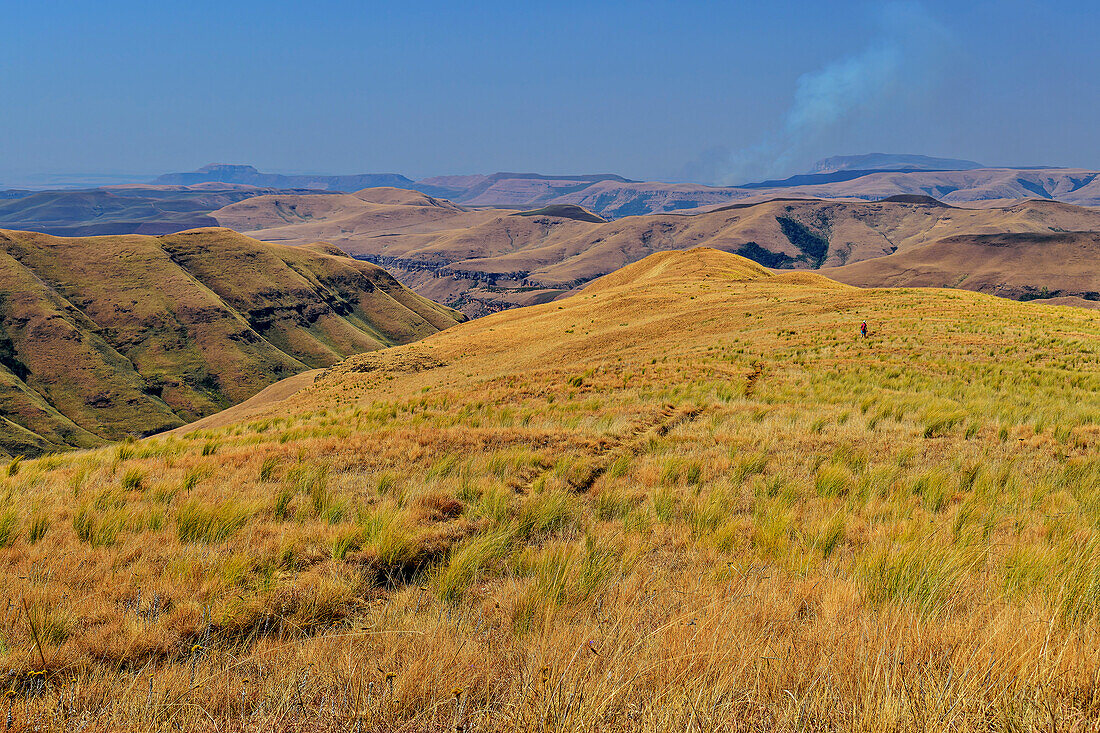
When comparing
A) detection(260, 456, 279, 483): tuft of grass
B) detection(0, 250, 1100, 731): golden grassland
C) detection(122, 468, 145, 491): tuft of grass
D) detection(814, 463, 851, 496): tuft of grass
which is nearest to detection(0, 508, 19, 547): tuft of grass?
detection(0, 250, 1100, 731): golden grassland

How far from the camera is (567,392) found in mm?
18312

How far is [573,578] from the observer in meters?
4.20

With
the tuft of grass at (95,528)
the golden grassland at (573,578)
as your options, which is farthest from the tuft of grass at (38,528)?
the tuft of grass at (95,528)

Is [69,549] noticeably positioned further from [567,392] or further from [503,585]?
[567,392]

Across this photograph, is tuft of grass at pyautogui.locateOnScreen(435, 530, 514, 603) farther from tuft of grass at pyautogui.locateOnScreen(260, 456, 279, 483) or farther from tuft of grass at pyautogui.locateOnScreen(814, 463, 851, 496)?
tuft of grass at pyautogui.locateOnScreen(814, 463, 851, 496)

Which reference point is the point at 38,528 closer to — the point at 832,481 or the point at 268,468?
the point at 268,468

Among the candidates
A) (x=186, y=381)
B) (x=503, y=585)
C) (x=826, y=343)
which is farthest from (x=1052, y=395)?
(x=186, y=381)

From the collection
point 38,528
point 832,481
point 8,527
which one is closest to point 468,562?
point 38,528

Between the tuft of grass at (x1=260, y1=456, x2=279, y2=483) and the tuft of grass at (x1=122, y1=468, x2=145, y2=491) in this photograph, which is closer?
the tuft of grass at (x1=122, y1=468, x2=145, y2=491)

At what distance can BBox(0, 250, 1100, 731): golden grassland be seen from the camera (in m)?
2.68

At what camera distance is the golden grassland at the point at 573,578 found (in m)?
2.68

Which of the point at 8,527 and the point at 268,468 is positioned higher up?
the point at 8,527

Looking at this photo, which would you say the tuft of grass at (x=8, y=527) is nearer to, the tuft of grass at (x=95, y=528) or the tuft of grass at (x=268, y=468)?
the tuft of grass at (x=95, y=528)

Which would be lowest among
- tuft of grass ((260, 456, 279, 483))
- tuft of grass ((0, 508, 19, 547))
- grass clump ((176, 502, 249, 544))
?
tuft of grass ((260, 456, 279, 483))
